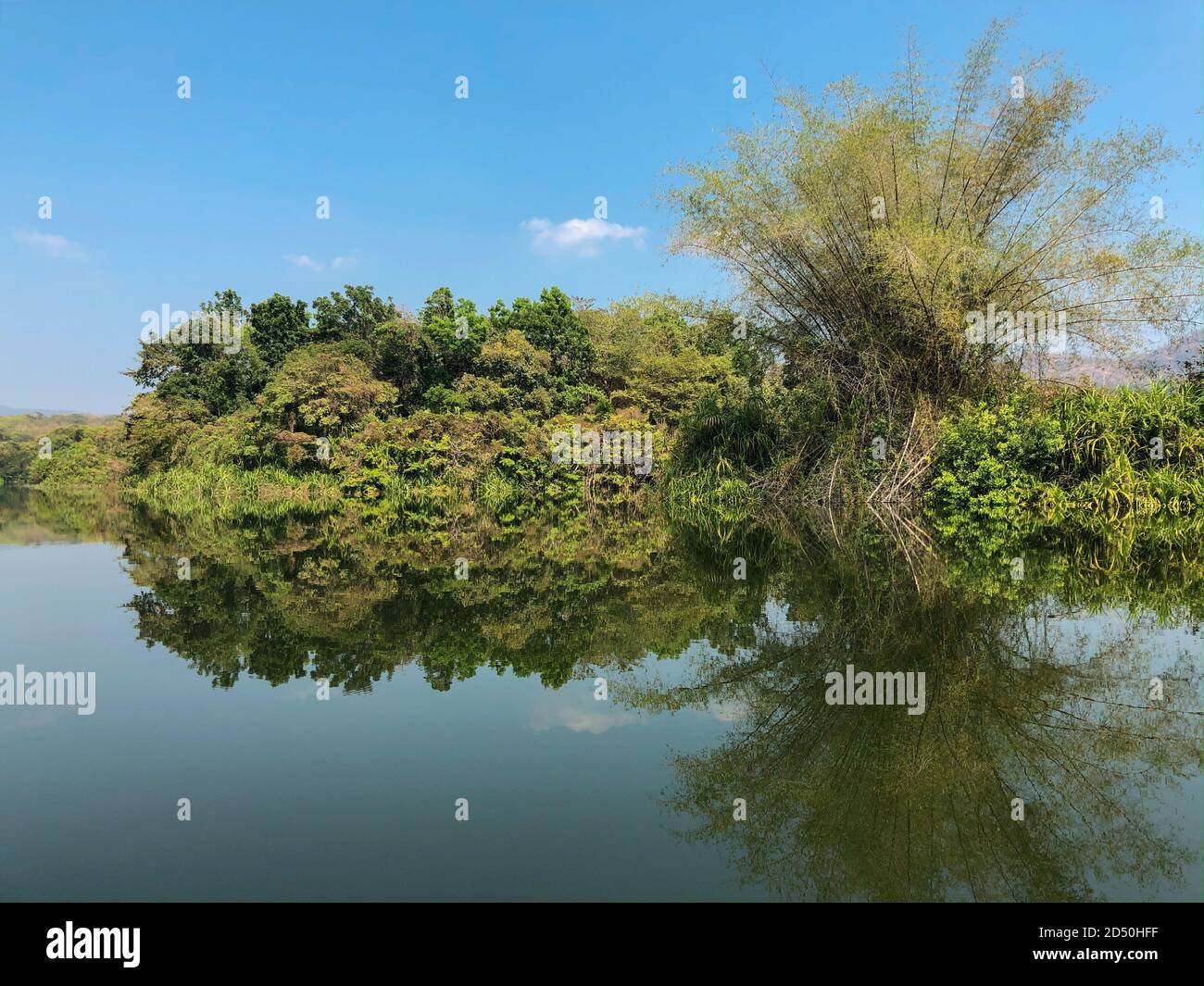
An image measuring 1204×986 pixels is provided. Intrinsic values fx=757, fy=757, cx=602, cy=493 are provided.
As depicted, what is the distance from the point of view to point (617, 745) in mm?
2957

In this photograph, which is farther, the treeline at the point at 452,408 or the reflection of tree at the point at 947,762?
the treeline at the point at 452,408

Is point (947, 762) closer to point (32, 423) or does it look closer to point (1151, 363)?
point (1151, 363)

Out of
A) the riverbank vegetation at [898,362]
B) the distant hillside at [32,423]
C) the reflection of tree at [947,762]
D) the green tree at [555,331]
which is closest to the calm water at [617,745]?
the reflection of tree at [947,762]

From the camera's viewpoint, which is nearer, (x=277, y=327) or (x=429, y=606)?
(x=429, y=606)

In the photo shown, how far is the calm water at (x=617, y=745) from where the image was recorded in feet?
6.82

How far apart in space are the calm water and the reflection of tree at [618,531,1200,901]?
0.01 metres

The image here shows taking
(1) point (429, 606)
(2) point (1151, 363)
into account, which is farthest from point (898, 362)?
(1) point (429, 606)

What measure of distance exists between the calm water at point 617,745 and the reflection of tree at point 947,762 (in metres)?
0.01

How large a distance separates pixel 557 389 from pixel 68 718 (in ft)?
54.3

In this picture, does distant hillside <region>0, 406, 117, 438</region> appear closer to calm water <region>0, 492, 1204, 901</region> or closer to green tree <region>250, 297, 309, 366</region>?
green tree <region>250, 297, 309, 366</region>

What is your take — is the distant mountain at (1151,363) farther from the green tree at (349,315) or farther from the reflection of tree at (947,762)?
the green tree at (349,315)

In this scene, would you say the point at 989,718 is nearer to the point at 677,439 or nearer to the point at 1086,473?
the point at 1086,473

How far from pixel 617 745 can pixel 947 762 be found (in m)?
1.19

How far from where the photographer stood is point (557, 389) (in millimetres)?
19578
